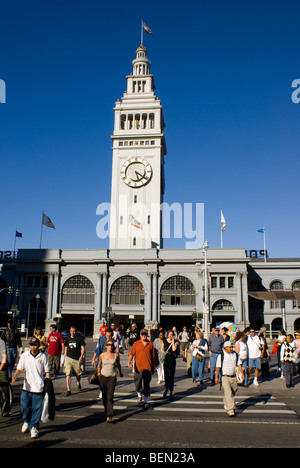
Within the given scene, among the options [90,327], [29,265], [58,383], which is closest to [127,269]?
[90,327]

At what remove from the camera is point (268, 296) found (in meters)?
44.9

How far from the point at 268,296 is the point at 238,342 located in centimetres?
3007

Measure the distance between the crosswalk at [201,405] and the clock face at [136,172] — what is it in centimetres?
5301

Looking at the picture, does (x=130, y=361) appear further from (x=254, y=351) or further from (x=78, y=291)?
(x=78, y=291)

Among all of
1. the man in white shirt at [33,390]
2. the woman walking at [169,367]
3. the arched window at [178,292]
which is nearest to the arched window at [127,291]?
the arched window at [178,292]

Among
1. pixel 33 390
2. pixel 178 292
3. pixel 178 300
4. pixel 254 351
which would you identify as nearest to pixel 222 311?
pixel 178 300

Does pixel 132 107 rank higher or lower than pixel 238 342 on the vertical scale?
higher

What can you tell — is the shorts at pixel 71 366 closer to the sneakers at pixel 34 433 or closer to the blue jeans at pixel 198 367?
the blue jeans at pixel 198 367

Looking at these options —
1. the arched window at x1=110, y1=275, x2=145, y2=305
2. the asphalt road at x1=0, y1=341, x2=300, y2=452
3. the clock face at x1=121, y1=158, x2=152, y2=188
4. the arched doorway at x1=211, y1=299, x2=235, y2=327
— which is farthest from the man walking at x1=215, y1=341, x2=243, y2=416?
the clock face at x1=121, y1=158, x2=152, y2=188

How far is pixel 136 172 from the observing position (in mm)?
65812

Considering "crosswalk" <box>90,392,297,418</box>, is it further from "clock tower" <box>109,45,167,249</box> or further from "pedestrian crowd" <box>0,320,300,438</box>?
"clock tower" <box>109,45,167,249</box>

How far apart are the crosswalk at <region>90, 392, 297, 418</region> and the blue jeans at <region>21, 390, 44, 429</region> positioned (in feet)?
10.2

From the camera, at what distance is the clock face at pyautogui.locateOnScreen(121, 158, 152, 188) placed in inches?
2579
